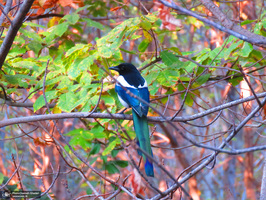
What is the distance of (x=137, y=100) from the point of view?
2.85 meters

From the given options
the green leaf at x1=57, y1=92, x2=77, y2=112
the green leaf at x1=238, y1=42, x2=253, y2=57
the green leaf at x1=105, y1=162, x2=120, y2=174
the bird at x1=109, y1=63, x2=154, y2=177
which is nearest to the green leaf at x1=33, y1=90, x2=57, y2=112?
the green leaf at x1=57, y1=92, x2=77, y2=112

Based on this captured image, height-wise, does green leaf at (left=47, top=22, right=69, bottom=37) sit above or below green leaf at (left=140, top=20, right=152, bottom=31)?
above

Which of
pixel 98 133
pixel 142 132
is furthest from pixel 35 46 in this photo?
pixel 142 132

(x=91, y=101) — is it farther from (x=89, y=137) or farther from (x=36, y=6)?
(x=36, y=6)

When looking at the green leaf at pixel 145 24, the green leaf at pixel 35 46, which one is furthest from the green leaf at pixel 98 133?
the green leaf at pixel 145 24

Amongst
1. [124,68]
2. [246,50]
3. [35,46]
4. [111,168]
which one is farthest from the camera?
[111,168]

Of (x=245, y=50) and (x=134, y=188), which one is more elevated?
(x=245, y=50)

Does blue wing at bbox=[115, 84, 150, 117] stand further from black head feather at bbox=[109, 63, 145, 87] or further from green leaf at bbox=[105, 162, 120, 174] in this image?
green leaf at bbox=[105, 162, 120, 174]

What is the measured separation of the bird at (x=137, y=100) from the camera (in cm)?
247

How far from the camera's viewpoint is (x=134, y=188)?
163 centimetres

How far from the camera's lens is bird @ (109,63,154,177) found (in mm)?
2475

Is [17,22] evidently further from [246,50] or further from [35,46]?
[246,50]

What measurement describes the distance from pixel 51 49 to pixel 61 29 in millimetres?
505

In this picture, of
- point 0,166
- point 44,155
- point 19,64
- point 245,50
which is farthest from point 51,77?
point 0,166
